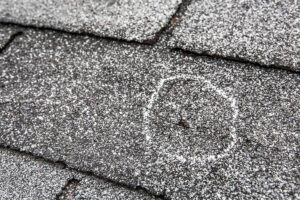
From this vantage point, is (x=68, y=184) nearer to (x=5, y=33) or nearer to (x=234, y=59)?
(x=234, y=59)

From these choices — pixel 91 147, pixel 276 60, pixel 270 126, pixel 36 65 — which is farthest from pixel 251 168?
pixel 36 65

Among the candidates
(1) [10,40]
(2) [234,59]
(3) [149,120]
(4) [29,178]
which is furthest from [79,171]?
(1) [10,40]

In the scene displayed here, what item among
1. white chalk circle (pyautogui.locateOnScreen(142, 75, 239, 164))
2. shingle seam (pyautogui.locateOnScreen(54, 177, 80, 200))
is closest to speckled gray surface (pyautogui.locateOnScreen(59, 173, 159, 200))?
shingle seam (pyautogui.locateOnScreen(54, 177, 80, 200))

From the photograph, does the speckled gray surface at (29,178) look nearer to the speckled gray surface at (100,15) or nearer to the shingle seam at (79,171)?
the shingle seam at (79,171)

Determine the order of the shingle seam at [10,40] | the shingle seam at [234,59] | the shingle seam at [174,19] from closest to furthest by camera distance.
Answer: the shingle seam at [234,59] → the shingle seam at [174,19] → the shingle seam at [10,40]

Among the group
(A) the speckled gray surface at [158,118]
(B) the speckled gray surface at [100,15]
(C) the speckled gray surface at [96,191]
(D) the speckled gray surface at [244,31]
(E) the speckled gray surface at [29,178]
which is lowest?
(E) the speckled gray surface at [29,178]

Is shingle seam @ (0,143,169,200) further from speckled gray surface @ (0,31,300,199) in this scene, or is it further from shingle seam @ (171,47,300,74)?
shingle seam @ (171,47,300,74)

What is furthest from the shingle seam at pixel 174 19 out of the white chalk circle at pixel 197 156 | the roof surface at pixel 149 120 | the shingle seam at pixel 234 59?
the white chalk circle at pixel 197 156
